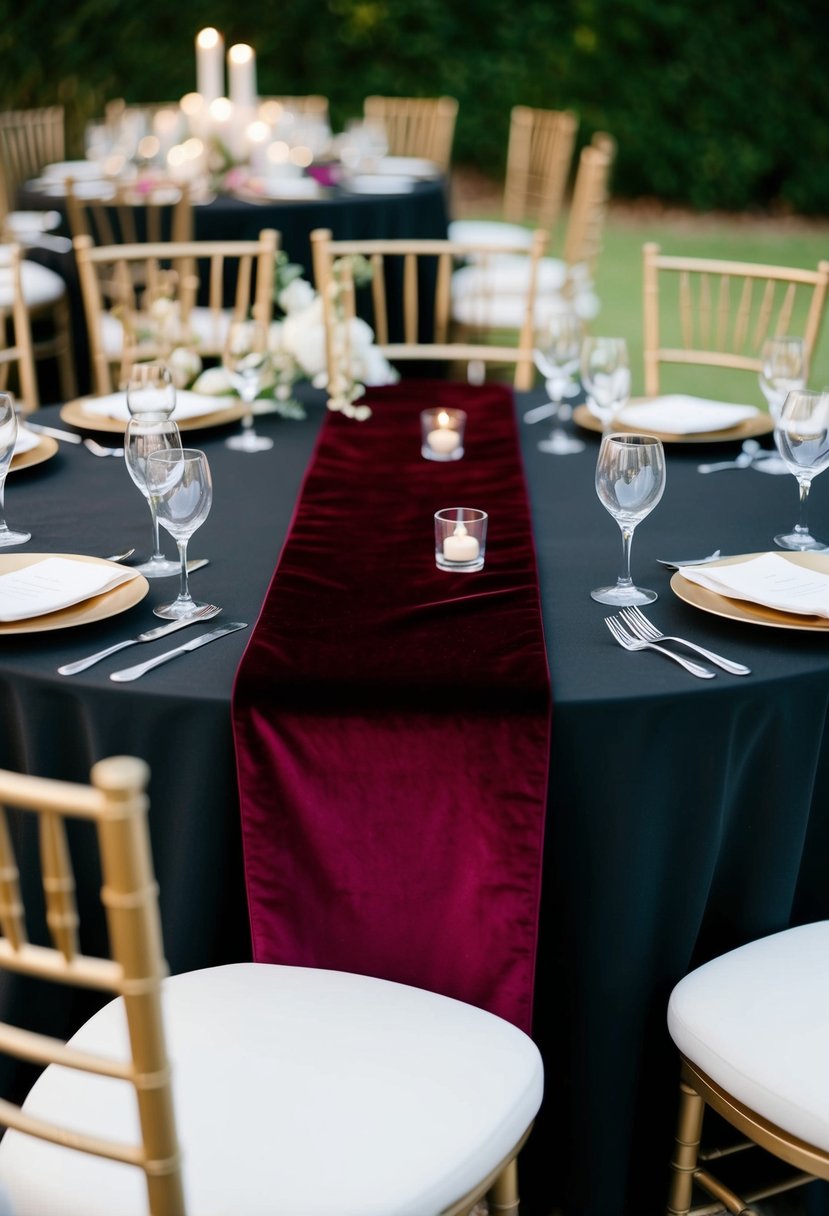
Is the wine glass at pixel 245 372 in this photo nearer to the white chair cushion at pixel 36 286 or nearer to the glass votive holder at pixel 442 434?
the glass votive holder at pixel 442 434

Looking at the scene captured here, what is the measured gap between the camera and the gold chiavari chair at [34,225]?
470cm

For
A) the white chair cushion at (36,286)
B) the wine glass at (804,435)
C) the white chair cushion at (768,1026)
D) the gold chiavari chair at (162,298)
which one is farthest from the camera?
the white chair cushion at (36,286)

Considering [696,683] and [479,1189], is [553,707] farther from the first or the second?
[479,1189]

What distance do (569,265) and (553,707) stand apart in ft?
14.6

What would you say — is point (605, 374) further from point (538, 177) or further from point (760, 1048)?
point (538, 177)

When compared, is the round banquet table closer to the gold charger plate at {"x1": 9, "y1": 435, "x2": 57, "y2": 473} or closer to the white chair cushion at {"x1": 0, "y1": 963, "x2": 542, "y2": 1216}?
the white chair cushion at {"x1": 0, "y1": 963, "x2": 542, "y2": 1216}

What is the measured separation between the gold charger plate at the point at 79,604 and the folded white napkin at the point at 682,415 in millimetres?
1074

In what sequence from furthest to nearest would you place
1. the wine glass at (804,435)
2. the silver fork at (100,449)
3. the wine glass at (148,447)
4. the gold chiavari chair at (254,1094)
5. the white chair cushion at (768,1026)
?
the silver fork at (100,449)
the wine glass at (804,435)
the wine glass at (148,447)
the white chair cushion at (768,1026)
the gold chiavari chair at (254,1094)

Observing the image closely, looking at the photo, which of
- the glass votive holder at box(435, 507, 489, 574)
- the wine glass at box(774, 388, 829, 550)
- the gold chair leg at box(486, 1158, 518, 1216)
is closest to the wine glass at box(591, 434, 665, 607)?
the glass votive holder at box(435, 507, 489, 574)

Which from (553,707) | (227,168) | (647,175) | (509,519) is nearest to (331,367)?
(509,519)

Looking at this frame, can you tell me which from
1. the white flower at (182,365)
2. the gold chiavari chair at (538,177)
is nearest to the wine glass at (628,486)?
the white flower at (182,365)

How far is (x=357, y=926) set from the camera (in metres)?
1.44

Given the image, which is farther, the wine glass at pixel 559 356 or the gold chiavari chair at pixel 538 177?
the gold chiavari chair at pixel 538 177

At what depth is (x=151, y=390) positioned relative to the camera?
2.18 meters
